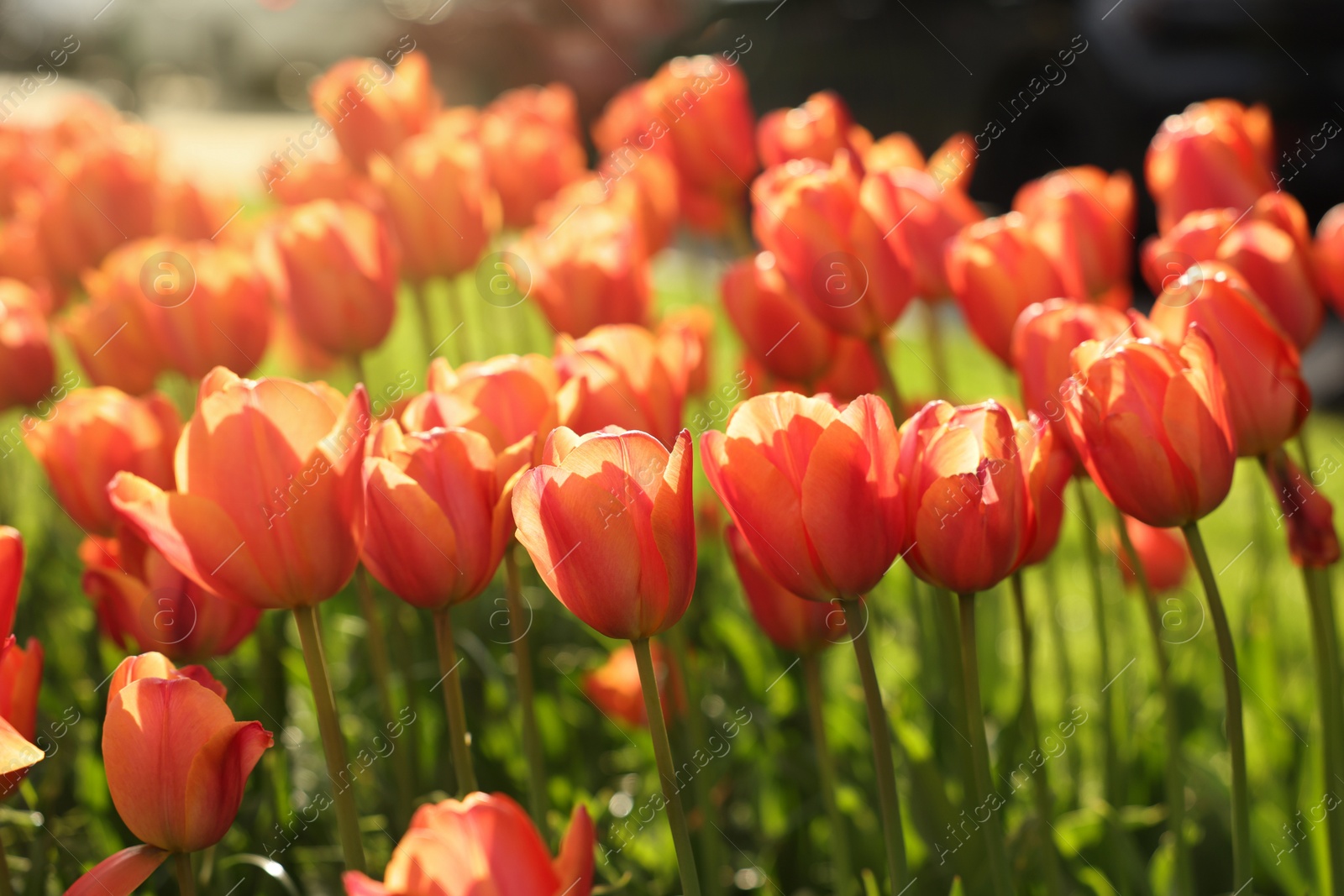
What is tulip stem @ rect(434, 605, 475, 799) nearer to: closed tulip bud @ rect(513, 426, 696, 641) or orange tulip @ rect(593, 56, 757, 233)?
closed tulip bud @ rect(513, 426, 696, 641)

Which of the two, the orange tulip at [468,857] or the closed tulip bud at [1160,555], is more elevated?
the orange tulip at [468,857]

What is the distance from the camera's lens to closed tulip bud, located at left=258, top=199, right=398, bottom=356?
172 cm

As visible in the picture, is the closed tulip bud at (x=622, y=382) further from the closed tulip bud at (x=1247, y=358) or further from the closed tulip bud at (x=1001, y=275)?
the closed tulip bud at (x=1247, y=358)

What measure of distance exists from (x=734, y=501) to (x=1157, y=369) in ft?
1.14

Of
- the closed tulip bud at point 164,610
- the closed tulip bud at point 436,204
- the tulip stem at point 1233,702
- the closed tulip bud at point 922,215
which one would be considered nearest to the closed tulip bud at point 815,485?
the tulip stem at point 1233,702

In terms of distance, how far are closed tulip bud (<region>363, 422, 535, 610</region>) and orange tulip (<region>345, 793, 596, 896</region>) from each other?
317mm

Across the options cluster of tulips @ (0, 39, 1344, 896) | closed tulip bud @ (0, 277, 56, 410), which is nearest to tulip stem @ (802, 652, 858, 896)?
cluster of tulips @ (0, 39, 1344, 896)

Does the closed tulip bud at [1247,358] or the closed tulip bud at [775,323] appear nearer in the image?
the closed tulip bud at [1247,358]

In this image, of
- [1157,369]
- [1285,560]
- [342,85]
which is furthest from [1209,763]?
[342,85]

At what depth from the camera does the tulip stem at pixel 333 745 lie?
98 centimetres

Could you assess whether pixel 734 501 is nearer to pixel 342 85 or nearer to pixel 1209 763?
pixel 1209 763

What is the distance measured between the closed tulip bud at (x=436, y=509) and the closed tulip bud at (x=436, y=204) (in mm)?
1063

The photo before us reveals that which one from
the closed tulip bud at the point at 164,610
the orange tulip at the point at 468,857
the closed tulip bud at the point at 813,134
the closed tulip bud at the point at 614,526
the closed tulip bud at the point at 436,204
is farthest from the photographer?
the closed tulip bud at the point at 436,204

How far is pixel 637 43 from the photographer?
8.23m
